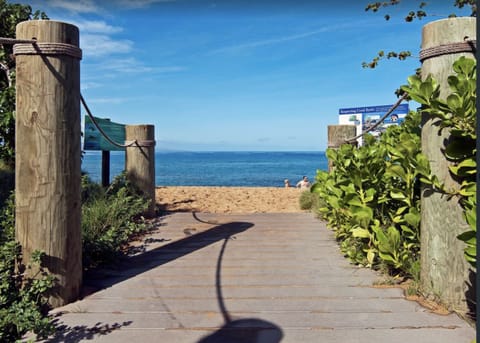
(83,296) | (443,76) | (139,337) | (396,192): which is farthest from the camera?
(396,192)

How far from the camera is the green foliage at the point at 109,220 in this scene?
3.76 metres

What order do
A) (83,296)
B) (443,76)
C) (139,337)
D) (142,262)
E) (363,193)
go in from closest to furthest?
(139,337) < (443,76) < (83,296) < (363,193) < (142,262)

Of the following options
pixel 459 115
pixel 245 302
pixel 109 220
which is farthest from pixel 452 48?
pixel 109 220

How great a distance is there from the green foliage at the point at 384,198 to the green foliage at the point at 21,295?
232cm

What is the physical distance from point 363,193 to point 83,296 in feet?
7.68

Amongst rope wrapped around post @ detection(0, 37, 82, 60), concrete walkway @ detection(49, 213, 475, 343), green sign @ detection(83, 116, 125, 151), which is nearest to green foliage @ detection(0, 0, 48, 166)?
green sign @ detection(83, 116, 125, 151)

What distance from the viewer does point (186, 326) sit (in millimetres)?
2492

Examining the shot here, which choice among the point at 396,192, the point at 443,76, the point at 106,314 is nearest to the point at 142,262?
the point at 106,314

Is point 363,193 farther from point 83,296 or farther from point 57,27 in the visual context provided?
point 57,27

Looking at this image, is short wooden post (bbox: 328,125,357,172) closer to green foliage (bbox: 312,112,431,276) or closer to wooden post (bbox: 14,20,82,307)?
green foliage (bbox: 312,112,431,276)

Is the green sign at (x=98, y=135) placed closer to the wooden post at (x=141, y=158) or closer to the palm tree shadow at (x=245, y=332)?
the wooden post at (x=141, y=158)

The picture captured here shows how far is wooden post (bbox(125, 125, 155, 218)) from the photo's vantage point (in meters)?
6.13

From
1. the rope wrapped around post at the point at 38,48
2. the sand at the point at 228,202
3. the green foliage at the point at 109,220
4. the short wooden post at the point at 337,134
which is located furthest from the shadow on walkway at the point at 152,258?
the sand at the point at 228,202

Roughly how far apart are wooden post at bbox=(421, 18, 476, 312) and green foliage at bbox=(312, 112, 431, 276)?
13 centimetres
